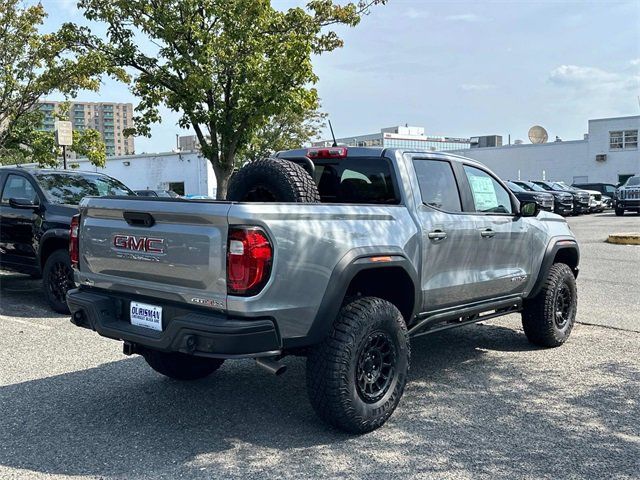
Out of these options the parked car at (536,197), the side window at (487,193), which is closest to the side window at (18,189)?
the side window at (487,193)

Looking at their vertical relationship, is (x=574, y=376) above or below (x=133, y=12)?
below

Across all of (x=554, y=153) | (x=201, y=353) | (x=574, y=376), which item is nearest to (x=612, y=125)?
(x=554, y=153)

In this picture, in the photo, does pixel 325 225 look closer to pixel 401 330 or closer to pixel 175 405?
pixel 401 330

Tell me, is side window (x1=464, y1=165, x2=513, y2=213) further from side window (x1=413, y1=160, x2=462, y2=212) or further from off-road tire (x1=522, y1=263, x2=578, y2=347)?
off-road tire (x1=522, y1=263, x2=578, y2=347)

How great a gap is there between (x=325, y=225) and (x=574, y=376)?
2844mm

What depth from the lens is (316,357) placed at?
13.0ft

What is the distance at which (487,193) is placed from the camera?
18.8ft

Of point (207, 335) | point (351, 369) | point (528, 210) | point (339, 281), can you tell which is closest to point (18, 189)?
point (207, 335)

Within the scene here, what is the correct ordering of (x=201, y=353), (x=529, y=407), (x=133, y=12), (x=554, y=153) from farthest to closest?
1. (x=554, y=153)
2. (x=133, y=12)
3. (x=529, y=407)
4. (x=201, y=353)

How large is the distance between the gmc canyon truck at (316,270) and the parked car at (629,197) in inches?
960

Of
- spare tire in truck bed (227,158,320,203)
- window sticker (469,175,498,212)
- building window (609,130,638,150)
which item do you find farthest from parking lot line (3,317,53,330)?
building window (609,130,638,150)

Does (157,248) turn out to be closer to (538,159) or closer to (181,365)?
(181,365)

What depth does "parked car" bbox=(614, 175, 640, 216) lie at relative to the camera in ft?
88.6

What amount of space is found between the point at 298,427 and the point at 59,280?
4.70m
